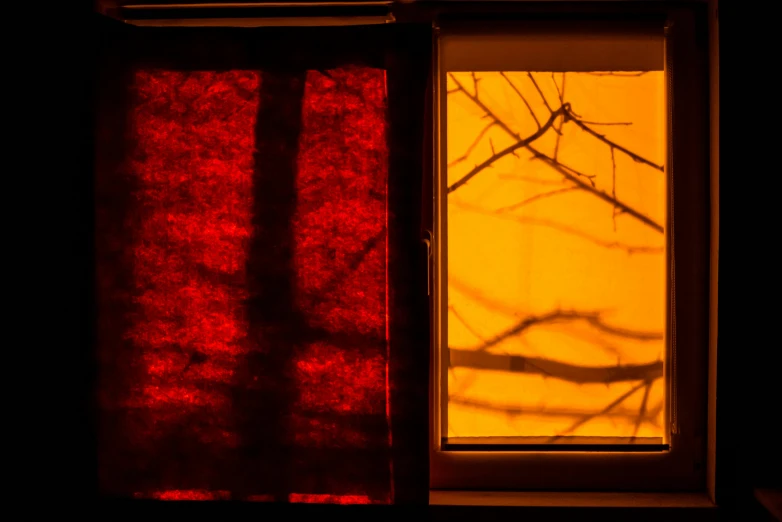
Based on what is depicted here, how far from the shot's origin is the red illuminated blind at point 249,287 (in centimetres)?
152

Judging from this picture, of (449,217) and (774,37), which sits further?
(449,217)

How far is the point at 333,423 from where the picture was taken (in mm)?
1545

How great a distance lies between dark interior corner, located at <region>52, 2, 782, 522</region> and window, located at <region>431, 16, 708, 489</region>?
3.8 inches

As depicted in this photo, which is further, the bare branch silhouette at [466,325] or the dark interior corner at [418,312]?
the bare branch silhouette at [466,325]

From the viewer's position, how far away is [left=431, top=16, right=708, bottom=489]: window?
62.9 inches

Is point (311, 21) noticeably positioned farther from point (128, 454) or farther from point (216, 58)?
point (128, 454)

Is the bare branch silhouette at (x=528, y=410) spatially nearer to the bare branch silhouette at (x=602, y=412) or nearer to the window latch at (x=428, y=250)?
the bare branch silhouette at (x=602, y=412)

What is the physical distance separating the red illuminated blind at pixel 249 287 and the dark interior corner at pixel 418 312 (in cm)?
5

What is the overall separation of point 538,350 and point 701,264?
1.70 ft

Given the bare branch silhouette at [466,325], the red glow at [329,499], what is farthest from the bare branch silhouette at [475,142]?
the red glow at [329,499]

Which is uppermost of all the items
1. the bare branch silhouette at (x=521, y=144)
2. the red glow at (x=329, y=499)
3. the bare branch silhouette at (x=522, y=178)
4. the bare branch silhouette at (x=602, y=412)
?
the bare branch silhouette at (x=521, y=144)

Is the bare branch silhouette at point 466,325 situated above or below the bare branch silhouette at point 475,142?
below

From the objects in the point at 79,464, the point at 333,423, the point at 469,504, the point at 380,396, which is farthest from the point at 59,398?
the point at 469,504

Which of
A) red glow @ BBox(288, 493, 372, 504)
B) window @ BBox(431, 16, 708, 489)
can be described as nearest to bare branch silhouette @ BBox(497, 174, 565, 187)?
window @ BBox(431, 16, 708, 489)
